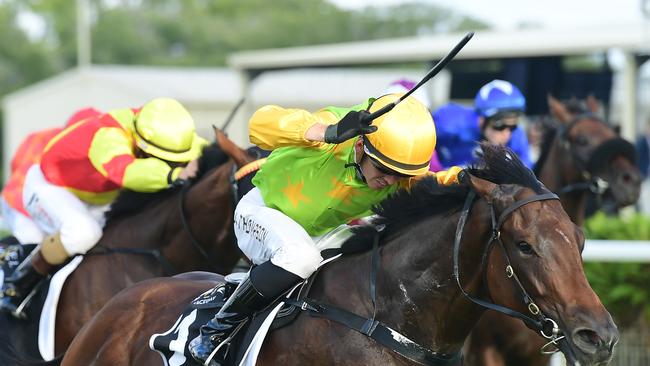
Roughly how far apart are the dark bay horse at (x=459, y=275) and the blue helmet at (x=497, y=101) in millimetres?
2801

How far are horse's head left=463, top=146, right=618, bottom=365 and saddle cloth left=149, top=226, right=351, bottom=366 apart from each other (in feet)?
2.34

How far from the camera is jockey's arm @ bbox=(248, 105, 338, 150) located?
3697 mm

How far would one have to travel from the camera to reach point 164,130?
548cm

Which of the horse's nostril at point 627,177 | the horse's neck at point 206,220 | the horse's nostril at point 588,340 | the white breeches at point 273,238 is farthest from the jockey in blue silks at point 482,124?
the horse's nostril at point 588,340

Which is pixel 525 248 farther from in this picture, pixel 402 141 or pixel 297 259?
pixel 297 259

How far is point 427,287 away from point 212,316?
905 mm

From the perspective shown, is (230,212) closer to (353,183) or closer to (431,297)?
(353,183)

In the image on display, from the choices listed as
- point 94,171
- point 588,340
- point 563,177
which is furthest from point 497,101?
point 588,340

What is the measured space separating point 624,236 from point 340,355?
4770 mm

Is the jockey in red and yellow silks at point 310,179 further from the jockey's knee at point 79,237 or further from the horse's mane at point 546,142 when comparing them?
the horse's mane at point 546,142

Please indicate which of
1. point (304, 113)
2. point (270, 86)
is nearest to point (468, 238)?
point (304, 113)

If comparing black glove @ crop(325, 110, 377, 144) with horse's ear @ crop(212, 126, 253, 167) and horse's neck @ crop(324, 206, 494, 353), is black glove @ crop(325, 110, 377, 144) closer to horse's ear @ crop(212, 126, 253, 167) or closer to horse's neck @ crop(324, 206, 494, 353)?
horse's neck @ crop(324, 206, 494, 353)

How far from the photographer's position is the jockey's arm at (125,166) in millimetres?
5398

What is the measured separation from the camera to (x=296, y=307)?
3.74 meters
